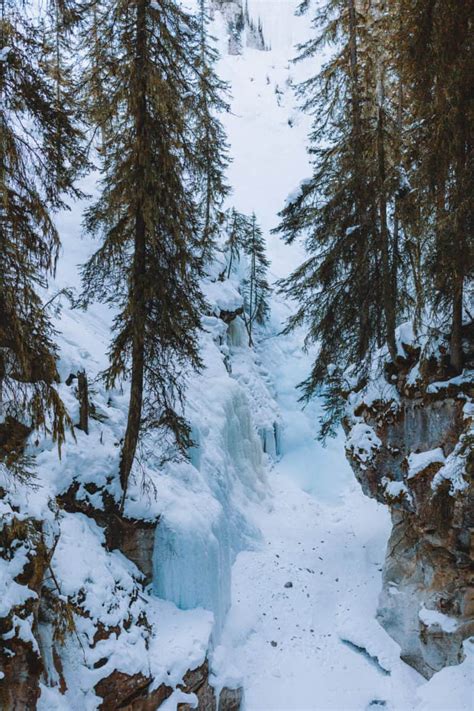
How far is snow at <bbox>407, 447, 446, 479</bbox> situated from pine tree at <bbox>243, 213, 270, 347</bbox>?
46.4ft

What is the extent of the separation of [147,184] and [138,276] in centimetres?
134

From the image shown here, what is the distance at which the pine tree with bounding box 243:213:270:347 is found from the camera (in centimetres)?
2242

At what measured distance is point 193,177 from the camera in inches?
309

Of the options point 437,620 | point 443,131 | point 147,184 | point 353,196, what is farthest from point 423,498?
point 353,196

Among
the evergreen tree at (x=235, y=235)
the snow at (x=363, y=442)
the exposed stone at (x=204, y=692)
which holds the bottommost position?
the exposed stone at (x=204, y=692)

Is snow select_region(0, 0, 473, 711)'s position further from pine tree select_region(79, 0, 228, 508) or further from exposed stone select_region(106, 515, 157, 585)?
pine tree select_region(79, 0, 228, 508)

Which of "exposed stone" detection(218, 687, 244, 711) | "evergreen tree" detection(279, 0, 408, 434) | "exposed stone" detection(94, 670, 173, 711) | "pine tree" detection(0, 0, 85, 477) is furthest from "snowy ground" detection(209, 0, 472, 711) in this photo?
"pine tree" detection(0, 0, 85, 477)

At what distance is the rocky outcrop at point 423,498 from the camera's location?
7121 mm

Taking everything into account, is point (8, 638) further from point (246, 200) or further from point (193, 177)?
point (246, 200)

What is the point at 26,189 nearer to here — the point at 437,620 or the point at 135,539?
the point at 135,539

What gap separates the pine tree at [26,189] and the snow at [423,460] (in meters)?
6.01

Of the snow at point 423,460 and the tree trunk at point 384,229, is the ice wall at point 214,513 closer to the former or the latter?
the snow at point 423,460

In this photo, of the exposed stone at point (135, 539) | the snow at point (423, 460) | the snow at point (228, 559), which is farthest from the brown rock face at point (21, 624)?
the snow at point (423, 460)

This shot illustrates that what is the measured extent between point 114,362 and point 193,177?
334 cm
